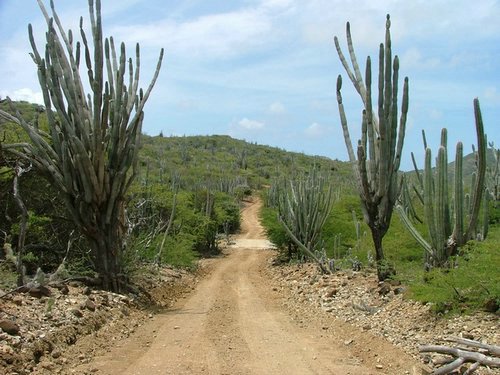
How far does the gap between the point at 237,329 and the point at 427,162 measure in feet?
13.3

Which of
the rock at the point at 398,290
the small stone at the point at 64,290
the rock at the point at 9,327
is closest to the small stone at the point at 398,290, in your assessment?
the rock at the point at 398,290

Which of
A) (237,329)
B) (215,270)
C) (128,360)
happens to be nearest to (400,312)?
(237,329)

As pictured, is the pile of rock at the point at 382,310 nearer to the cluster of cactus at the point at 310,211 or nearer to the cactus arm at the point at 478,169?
the cactus arm at the point at 478,169

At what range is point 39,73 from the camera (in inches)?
417

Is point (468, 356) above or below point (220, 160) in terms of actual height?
below

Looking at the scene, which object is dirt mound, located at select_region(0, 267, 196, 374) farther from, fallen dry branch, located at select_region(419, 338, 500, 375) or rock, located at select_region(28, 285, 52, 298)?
fallen dry branch, located at select_region(419, 338, 500, 375)

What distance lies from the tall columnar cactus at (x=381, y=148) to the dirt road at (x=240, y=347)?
7.57 feet

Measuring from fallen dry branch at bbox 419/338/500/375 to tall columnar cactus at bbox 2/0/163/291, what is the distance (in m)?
6.70

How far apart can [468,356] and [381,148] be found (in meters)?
4.99

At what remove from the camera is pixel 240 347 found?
7770 mm

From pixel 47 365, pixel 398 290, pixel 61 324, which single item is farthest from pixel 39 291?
pixel 398 290

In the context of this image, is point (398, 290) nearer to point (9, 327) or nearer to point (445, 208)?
point (445, 208)

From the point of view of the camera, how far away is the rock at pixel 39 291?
845cm

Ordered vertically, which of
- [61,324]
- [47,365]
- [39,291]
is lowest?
[47,365]
